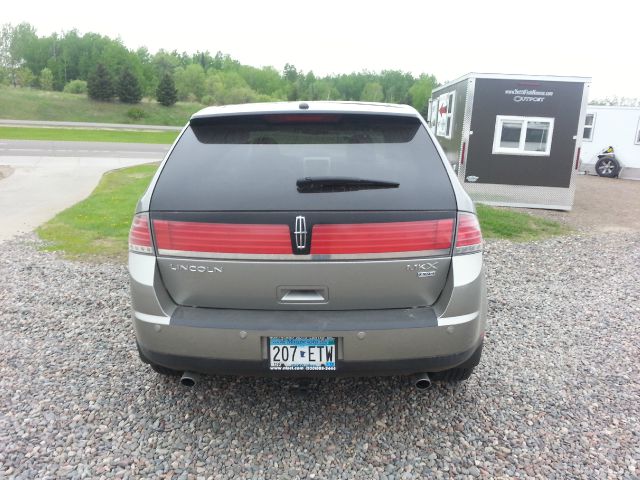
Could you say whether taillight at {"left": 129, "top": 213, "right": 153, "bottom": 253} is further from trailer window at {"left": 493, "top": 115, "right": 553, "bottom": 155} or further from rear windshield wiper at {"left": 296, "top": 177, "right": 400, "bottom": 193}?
trailer window at {"left": 493, "top": 115, "right": 553, "bottom": 155}

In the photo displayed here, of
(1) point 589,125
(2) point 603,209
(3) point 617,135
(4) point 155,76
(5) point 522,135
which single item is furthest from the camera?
(4) point 155,76

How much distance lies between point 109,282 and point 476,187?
8156 mm

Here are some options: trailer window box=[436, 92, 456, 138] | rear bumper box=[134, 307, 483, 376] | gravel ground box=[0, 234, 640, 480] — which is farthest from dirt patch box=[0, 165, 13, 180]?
rear bumper box=[134, 307, 483, 376]

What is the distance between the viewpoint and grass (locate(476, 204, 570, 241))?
831 centimetres

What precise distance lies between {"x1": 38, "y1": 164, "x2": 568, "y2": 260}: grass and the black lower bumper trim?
4.31m

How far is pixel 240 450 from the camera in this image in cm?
272

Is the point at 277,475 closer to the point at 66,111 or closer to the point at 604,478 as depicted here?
the point at 604,478

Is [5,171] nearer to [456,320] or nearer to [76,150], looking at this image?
[76,150]

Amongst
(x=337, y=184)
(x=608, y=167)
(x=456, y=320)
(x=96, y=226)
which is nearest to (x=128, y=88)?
(x=608, y=167)

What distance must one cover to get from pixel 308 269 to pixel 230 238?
1.36 feet

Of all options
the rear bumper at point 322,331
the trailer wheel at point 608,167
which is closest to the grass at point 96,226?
the rear bumper at point 322,331

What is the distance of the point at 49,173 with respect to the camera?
14.0 metres

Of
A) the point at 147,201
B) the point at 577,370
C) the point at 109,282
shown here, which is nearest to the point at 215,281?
the point at 147,201

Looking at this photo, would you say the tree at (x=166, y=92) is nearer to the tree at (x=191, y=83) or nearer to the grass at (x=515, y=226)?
the tree at (x=191, y=83)
